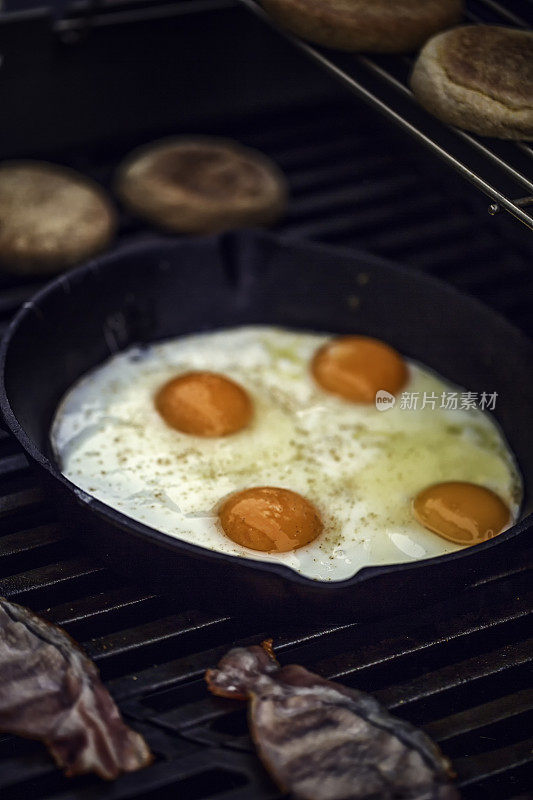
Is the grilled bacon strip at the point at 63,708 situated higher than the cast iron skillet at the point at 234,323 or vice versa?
the cast iron skillet at the point at 234,323

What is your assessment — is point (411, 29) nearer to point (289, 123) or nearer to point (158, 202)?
point (158, 202)

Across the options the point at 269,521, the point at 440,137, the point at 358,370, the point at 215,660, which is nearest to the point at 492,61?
the point at 440,137

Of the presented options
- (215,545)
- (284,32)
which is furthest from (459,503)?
(284,32)

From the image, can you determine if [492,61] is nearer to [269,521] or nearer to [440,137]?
[440,137]

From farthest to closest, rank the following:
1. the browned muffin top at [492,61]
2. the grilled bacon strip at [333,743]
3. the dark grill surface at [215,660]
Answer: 1. the browned muffin top at [492,61]
2. the dark grill surface at [215,660]
3. the grilled bacon strip at [333,743]

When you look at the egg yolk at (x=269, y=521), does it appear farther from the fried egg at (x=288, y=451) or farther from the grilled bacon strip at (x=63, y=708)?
the grilled bacon strip at (x=63, y=708)

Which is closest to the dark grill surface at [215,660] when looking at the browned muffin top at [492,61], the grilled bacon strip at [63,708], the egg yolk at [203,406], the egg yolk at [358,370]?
the grilled bacon strip at [63,708]

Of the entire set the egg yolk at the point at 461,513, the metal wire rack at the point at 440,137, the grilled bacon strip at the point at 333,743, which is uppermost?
the metal wire rack at the point at 440,137

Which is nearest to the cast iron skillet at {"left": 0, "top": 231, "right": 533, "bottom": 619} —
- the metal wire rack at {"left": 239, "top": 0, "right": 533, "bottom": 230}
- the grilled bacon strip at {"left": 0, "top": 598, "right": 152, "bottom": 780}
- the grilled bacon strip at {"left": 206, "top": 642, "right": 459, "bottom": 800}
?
the grilled bacon strip at {"left": 206, "top": 642, "right": 459, "bottom": 800}

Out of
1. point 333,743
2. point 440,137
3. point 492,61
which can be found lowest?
point 333,743
